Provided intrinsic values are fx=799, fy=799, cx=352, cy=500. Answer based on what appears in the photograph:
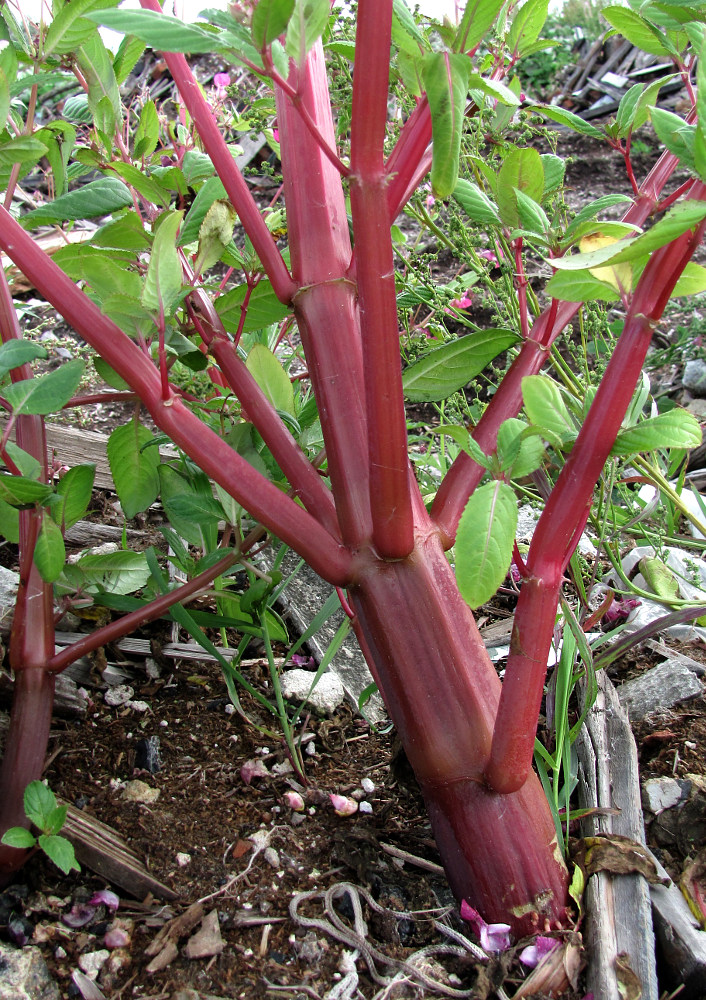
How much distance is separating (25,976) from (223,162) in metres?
0.94

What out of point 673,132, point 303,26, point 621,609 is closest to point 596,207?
point 673,132

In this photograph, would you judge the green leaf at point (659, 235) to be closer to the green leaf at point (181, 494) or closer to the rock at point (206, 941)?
the green leaf at point (181, 494)

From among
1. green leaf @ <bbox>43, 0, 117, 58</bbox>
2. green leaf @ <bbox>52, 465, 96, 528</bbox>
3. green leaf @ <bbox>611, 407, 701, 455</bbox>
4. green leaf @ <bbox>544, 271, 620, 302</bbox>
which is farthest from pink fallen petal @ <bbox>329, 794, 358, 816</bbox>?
green leaf @ <bbox>43, 0, 117, 58</bbox>

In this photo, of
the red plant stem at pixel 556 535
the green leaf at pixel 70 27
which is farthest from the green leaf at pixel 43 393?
the red plant stem at pixel 556 535

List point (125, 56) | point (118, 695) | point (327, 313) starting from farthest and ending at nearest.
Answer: point (118, 695) < point (125, 56) < point (327, 313)

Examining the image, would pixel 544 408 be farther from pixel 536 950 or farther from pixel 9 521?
pixel 9 521

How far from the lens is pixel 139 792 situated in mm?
1154

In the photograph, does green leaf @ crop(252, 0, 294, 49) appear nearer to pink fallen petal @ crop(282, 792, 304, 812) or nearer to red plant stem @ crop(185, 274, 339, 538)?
red plant stem @ crop(185, 274, 339, 538)

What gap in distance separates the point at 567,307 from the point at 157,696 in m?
0.90

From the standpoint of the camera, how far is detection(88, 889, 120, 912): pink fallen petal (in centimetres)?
98

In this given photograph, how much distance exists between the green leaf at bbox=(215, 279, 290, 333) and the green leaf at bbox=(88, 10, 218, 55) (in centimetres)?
42

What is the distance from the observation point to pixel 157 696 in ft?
4.43

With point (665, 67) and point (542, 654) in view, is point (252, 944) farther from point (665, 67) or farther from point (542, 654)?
point (665, 67)

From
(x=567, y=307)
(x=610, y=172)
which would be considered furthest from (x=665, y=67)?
(x=567, y=307)
